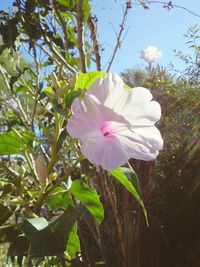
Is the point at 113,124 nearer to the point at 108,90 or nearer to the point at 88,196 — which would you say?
the point at 108,90

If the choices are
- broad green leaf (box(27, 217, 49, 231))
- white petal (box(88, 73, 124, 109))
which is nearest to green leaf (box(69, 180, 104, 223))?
broad green leaf (box(27, 217, 49, 231))

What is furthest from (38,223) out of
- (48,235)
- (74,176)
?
(74,176)

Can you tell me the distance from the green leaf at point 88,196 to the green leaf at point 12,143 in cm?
13

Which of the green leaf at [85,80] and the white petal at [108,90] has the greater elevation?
the green leaf at [85,80]

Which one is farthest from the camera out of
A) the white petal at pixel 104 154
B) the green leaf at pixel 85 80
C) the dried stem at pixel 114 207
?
the dried stem at pixel 114 207

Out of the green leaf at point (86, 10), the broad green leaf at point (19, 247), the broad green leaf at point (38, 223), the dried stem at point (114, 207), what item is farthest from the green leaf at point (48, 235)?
the green leaf at point (86, 10)

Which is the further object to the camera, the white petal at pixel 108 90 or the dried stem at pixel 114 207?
the dried stem at pixel 114 207

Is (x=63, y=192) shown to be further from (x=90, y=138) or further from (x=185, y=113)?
(x=185, y=113)

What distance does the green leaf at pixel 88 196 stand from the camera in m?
0.75

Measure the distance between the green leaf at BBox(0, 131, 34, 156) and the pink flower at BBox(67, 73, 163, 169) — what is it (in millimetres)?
224

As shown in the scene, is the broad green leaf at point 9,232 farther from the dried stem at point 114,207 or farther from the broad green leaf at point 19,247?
the dried stem at point 114,207

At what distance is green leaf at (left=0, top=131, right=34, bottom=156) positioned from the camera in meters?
0.72

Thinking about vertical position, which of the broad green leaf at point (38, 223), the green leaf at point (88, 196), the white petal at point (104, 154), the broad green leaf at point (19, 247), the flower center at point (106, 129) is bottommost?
the broad green leaf at point (19, 247)

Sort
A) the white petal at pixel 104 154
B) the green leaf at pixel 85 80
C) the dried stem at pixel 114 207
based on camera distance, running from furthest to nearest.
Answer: the dried stem at pixel 114 207 → the green leaf at pixel 85 80 → the white petal at pixel 104 154
